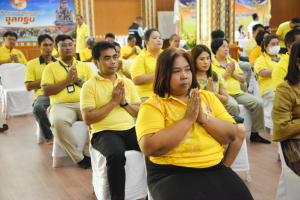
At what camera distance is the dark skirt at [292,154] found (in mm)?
2006

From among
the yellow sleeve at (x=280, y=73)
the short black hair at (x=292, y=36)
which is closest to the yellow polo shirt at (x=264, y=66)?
the short black hair at (x=292, y=36)

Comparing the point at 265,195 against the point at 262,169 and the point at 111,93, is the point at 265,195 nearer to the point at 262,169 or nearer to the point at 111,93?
the point at 262,169

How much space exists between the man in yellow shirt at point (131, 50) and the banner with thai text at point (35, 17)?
14.9 ft

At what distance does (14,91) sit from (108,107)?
141 inches

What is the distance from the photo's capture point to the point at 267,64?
4.12 meters

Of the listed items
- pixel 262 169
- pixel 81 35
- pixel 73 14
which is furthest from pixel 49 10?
pixel 262 169

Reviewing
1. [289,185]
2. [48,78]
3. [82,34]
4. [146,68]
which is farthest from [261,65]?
[82,34]

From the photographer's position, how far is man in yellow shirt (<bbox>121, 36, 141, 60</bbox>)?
693 cm

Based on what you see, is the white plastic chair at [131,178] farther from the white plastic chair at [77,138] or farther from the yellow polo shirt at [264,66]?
the yellow polo shirt at [264,66]

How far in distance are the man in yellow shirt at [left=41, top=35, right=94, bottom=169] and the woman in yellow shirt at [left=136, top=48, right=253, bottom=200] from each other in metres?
1.62

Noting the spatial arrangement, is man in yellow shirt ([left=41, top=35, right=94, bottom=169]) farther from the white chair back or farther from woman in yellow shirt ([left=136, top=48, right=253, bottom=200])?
the white chair back

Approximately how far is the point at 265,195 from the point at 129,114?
1.27 meters

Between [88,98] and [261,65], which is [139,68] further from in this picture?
[261,65]

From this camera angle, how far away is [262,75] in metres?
4.08
